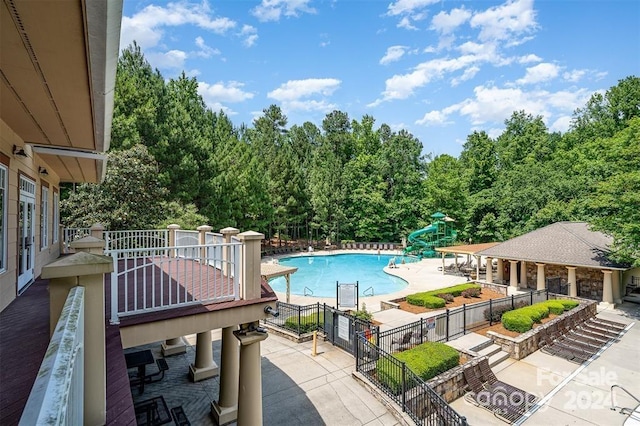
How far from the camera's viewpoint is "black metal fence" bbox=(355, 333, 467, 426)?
7.55 meters

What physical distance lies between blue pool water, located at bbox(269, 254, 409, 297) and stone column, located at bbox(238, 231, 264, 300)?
15.5 metres

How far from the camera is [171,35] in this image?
15.1 m

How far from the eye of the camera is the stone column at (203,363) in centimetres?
916

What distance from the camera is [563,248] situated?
758 inches

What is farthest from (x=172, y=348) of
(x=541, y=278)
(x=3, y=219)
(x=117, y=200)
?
(x=541, y=278)

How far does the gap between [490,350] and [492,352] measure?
7.1 inches

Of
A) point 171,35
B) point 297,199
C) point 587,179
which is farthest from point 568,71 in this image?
point 171,35

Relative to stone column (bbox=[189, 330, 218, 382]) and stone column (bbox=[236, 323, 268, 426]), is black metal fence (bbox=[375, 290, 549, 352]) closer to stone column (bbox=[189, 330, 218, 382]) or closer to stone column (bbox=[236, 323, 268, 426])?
stone column (bbox=[189, 330, 218, 382])

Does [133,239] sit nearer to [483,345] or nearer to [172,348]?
[172,348]

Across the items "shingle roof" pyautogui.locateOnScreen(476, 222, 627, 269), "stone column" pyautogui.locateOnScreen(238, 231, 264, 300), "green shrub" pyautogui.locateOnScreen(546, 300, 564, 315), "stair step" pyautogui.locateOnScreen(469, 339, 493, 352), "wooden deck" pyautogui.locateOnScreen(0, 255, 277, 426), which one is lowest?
"stair step" pyautogui.locateOnScreen(469, 339, 493, 352)

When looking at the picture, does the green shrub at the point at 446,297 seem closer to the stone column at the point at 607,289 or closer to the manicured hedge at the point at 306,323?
the manicured hedge at the point at 306,323

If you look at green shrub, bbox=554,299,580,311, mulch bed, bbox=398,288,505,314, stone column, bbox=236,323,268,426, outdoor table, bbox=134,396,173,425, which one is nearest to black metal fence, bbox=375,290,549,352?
green shrub, bbox=554,299,580,311

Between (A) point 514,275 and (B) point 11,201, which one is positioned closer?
(B) point 11,201

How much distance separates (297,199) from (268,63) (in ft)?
64.6
